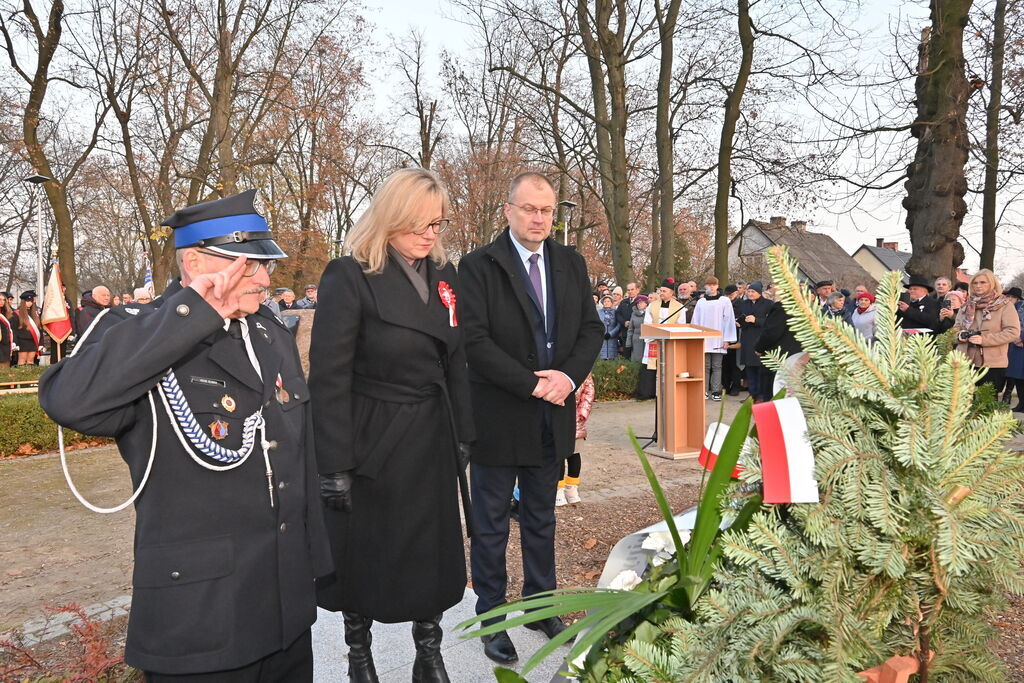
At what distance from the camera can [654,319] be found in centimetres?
1212

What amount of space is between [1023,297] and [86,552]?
43.3 feet

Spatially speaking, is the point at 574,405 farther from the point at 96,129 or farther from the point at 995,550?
the point at 96,129

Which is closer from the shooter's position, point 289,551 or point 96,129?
point 289,551

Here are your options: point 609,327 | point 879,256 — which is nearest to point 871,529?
point 609,327

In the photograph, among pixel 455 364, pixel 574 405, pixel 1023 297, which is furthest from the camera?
pixel 1023 297

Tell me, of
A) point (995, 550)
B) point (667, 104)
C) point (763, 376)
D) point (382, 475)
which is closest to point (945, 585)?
point (995, 550)

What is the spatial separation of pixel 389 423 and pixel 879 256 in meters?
68.7

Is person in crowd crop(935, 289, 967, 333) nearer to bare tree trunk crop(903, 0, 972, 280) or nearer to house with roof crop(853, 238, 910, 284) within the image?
bare tree trunk crop(903, 0, 972, 280)

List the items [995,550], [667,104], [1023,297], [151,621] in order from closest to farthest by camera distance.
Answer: [995,550]
[151,621]
[1023,297]
[667,104]

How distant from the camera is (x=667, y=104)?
56.3ft

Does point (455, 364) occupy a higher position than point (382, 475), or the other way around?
point (455, 364)

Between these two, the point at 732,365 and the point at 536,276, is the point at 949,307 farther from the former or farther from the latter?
the point at 536,276

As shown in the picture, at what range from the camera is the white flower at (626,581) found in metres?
1.55

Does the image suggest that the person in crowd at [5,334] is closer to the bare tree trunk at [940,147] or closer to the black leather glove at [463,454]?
the black leather glove at [463,454]
